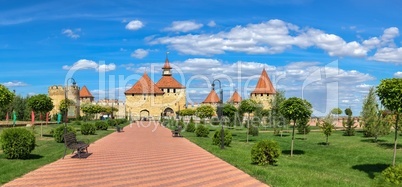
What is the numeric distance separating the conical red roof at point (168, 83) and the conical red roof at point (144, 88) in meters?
1.56

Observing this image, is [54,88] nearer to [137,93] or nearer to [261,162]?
[137,93]

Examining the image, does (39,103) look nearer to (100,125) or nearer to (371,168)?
(100,125)

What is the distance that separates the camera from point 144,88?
7556 centimetres

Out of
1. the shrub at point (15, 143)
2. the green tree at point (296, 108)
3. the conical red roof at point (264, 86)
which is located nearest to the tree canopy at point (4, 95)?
the shrub at point (15, 143)

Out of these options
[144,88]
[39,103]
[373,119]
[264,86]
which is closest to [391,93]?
[373,119]

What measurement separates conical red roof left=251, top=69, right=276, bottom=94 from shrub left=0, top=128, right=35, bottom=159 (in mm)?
58016

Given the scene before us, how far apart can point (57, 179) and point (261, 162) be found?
5.80m

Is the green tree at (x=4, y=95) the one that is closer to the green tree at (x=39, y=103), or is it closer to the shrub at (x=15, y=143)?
the green tree at (x=39, y=103)

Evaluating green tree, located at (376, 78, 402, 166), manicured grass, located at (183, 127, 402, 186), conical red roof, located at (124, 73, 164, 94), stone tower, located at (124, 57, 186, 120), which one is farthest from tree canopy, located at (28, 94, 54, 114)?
conical red roof, located at (124, 73, 164, 94)

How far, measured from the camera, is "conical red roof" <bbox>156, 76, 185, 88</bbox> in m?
77.6

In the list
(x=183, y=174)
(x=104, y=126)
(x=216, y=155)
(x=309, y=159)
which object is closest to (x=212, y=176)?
(x=183, y=174)

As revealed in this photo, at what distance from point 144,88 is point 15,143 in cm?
6314

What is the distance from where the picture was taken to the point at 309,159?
49.8 feet

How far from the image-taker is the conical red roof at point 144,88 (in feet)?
246
